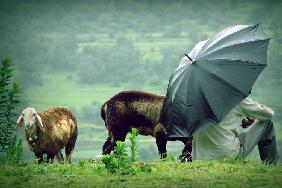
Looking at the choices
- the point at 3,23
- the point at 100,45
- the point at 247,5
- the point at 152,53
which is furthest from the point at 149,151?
the point at 3,23

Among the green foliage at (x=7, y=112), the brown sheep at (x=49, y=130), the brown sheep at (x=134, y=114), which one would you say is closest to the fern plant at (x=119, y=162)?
the green foliage at (x=7, y=112)

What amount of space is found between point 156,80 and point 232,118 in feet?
227

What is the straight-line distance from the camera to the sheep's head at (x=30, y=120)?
12.9 meters

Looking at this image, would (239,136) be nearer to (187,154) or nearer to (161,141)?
(187,154)

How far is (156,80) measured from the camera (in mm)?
80000

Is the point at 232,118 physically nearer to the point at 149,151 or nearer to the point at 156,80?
the point at 149,151

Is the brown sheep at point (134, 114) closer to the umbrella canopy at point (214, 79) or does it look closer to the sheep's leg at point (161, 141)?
the sheep's leg at point (161, 141)

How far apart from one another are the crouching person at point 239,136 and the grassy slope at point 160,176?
42 centimetres

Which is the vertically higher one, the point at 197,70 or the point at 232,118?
the point at 197,70

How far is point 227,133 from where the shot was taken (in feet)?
35.3

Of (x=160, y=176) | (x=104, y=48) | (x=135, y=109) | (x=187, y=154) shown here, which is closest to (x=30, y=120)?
(x=135, y=109)

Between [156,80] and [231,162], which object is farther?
[156,80]

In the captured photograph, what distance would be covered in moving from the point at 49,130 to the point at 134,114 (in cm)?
177

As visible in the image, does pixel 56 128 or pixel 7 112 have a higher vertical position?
pixel 7 112
